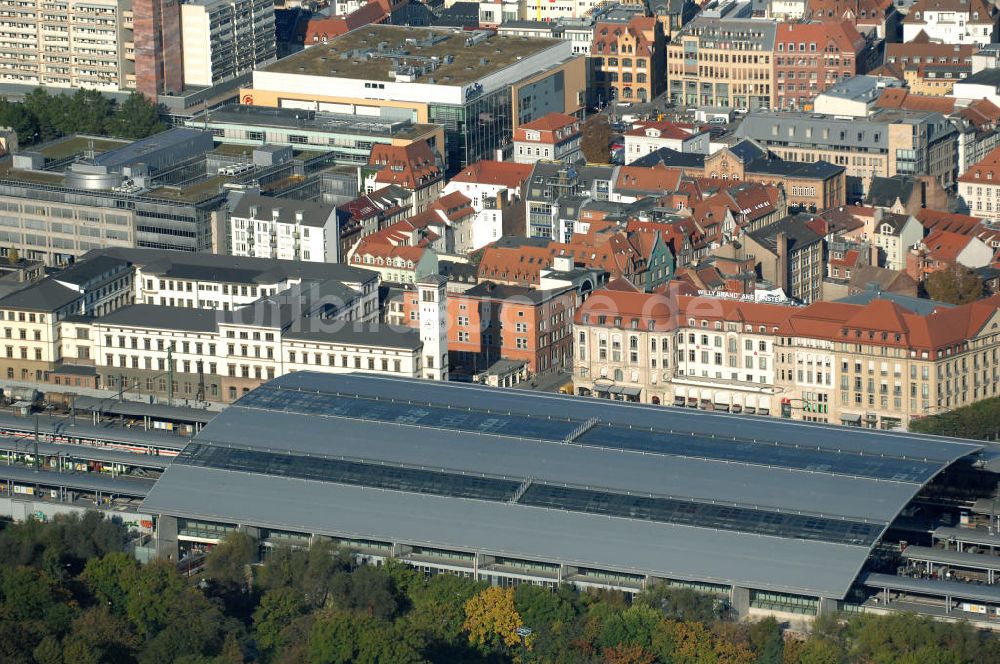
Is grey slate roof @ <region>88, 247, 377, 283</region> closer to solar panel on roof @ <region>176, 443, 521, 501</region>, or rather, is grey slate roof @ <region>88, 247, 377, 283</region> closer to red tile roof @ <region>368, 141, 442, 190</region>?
red tile roof @ <region>368, 141, 442, 190</region>

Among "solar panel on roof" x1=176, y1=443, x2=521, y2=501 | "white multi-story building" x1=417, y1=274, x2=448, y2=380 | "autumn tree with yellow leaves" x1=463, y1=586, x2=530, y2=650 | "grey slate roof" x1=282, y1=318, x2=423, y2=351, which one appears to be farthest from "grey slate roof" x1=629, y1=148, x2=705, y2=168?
"autumn tree with yellow leaves" x1=463, y1=586, x2=530, y2=650

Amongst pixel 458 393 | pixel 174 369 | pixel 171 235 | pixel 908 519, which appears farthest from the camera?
pixel 171 235

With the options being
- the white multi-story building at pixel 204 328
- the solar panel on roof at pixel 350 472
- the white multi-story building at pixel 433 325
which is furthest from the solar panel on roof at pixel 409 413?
the white multi-story building at pixel 433 325

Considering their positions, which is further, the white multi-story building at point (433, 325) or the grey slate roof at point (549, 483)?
the white multi-story building at point (433, 325)

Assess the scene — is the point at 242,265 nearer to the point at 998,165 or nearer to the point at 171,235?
the point at 171,235

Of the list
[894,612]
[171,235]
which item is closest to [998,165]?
[171,235]

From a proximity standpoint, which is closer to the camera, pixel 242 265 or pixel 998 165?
pixel 242 265

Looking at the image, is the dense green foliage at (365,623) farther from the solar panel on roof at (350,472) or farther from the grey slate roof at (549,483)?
the solar panel on roof at (350,472)
